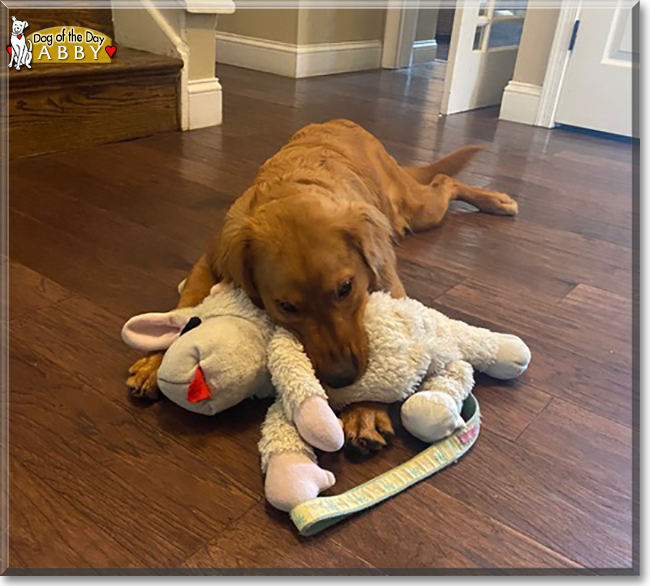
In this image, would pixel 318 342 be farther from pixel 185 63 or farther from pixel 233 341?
pixel 185 63

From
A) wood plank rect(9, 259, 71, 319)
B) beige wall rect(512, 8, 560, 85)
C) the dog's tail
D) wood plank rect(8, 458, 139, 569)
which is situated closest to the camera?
wood plank rect(8, 458, 139, 569)

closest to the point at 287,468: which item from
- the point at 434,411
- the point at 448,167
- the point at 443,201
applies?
the point at 434,411

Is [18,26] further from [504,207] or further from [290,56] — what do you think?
[290,56]

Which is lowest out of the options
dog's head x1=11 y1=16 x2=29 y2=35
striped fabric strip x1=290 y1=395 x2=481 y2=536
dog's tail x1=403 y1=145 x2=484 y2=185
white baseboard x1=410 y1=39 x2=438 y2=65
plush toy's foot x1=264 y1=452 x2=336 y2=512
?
white baseboard x1=410 y1=39 x2=438 y2=65

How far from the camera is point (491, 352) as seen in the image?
4.12 ft

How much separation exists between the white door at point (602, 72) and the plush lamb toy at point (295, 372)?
2879mm

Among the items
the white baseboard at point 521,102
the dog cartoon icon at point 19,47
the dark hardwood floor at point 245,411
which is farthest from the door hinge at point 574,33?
the dog cartoon icon at point 19,47

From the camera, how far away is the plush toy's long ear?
1.20m

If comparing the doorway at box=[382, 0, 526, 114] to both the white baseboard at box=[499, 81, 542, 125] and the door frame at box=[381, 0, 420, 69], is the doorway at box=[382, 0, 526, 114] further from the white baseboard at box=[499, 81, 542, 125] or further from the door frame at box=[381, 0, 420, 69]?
the door frame at box=[381, 0, 420, 69]

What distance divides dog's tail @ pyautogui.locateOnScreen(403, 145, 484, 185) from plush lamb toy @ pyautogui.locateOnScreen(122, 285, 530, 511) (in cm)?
111

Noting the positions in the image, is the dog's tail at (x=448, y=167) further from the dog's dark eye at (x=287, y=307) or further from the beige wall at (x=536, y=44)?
the beige wall at (x=536, y=44)

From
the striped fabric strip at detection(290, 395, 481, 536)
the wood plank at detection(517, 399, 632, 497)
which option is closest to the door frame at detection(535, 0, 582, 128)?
the wood plank at detection(517, 399, 632, 497)

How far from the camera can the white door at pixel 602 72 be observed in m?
3.45

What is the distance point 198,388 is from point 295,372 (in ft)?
0.55
